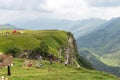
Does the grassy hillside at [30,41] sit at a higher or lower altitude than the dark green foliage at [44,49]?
higher

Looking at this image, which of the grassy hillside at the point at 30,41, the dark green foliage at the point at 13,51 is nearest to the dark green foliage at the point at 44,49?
the grassy hillside at the point at 30,41

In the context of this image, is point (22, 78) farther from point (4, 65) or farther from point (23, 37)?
point (23, 37)

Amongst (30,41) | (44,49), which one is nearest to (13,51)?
(44,49)

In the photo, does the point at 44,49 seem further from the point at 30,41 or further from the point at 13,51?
the point at 13,51

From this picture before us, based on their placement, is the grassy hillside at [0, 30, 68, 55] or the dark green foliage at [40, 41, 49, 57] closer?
the dark green foliage at [40, 41, 49, 57]

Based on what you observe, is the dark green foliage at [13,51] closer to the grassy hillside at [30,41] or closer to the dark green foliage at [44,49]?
the grassy hillside at [30,41]

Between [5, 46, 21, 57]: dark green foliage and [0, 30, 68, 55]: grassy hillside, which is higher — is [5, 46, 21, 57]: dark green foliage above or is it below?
below

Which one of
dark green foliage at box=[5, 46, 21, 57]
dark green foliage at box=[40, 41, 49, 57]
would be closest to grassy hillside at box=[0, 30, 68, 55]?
dark green foliage at box=[5, 46, 21, 57]

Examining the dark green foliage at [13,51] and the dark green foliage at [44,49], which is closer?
the dark green foliage at [13,51]

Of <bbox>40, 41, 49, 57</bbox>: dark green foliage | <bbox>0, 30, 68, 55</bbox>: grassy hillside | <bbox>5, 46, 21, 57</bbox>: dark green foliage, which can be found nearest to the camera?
<bbox>5, 46, 21, 57</bbox>: dark green foliage

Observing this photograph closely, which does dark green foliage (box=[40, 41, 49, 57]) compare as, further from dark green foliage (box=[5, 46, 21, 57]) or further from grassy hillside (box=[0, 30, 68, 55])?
dark green foliage (box=[5, 46, 21, 57])

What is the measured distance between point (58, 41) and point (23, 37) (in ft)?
93.8

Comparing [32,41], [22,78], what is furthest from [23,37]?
[22,78]

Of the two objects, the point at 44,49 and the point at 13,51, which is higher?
the point at 44,49
